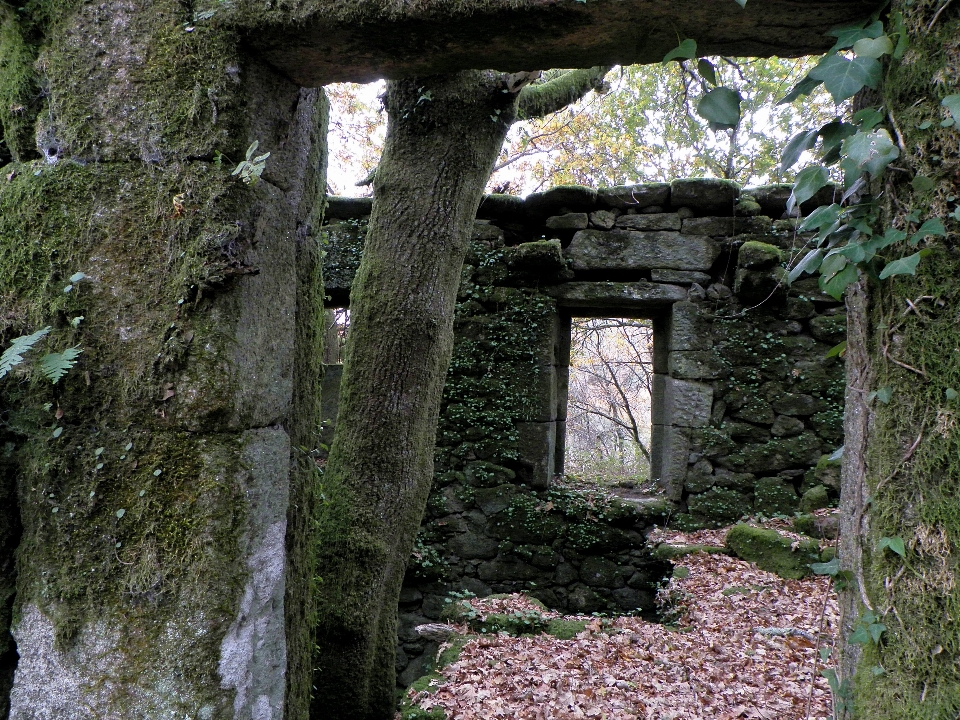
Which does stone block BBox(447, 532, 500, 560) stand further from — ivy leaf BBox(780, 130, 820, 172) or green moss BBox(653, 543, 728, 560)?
ivy leaf BBox(780, 130, 820, 172)

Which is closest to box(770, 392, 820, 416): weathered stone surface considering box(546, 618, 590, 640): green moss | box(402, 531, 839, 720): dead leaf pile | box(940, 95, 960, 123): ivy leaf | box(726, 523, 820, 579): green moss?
box(726, 523, 820, 579): green moss

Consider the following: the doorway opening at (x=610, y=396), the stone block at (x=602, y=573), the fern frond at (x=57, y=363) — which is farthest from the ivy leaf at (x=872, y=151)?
the doorway opening at (x=610, y=396)

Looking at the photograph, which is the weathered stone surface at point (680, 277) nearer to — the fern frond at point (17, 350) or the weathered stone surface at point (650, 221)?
the weathered stone surface at point (650, 221)

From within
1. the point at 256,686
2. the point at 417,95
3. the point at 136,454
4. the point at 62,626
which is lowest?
the point at 256,686

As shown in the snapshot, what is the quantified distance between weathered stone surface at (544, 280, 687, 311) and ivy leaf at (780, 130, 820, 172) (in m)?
4.02

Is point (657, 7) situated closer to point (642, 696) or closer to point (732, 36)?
point (732, 36)

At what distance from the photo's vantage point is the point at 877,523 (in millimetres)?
1386

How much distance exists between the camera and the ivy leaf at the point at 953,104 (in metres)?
1.19

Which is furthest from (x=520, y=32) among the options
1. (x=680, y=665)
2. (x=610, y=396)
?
(x=610, y=396)

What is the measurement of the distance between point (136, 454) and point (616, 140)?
34.4ft

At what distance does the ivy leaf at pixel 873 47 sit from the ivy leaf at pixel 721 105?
9.7 inches

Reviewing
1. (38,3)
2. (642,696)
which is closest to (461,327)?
(642,696)

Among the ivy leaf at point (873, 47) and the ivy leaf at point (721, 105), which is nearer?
the ivy leaf at point (873, 47)

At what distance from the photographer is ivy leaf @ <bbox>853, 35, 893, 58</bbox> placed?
1.30m
